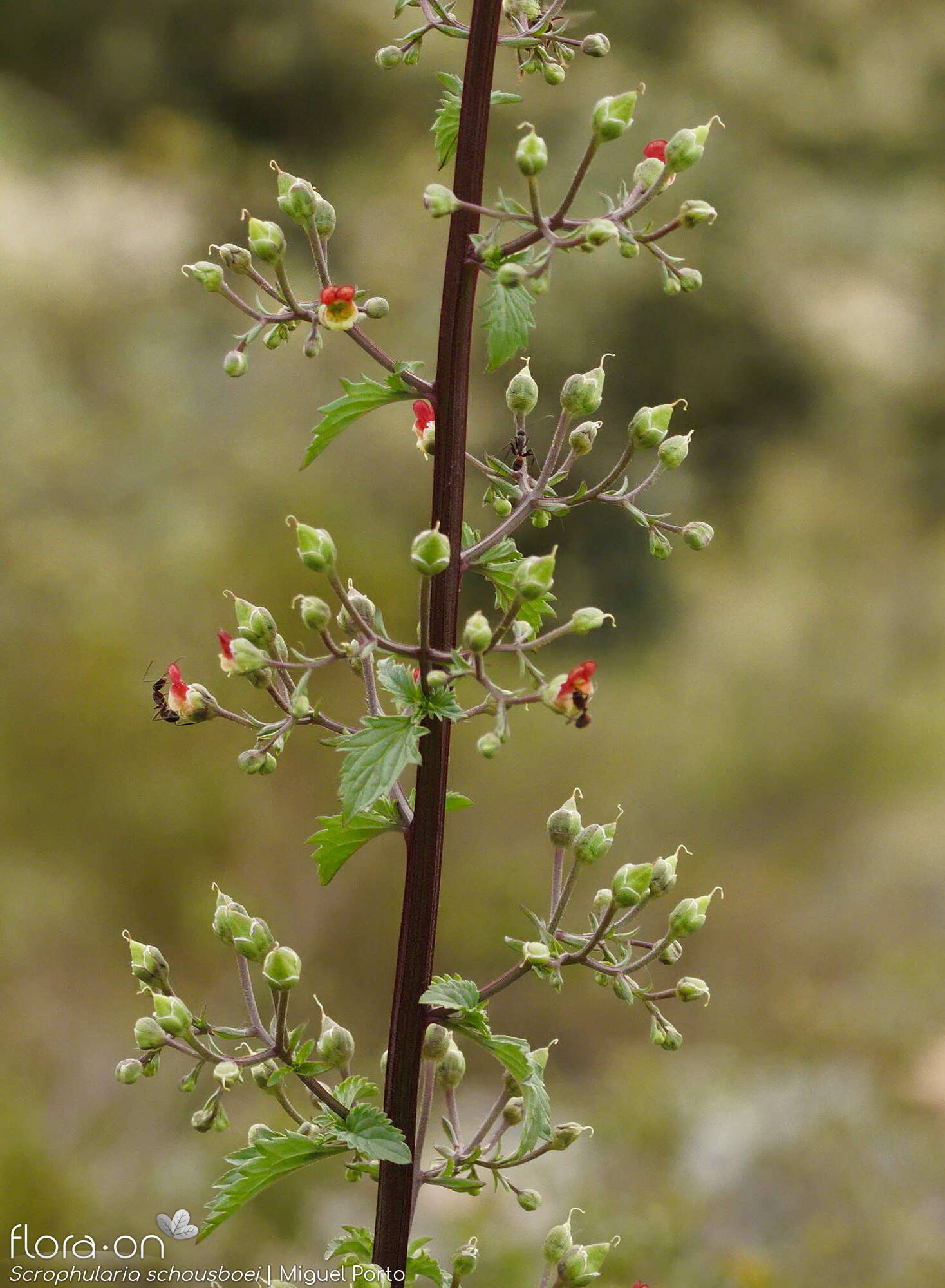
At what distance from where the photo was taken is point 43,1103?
2.54 meters

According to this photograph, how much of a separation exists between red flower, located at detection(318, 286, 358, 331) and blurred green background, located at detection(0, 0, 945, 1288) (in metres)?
1.78

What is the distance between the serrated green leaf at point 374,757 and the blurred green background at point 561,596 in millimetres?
1643

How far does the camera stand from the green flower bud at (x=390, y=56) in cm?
75

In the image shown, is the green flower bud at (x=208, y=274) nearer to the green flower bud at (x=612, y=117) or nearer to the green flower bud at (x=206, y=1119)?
the green flower bud at (x=612, y=117)

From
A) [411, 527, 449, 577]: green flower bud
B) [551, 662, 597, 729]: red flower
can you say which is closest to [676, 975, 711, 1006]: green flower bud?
[551, 662, 597, 729]: red flower

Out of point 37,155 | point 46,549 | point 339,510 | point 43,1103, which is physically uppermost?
point 37,155

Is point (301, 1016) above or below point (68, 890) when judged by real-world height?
below

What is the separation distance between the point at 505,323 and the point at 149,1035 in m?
0.48

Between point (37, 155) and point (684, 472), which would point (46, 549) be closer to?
point (37, 155)

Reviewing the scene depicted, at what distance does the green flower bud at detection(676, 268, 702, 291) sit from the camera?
72 cm

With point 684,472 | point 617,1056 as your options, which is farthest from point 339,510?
point 617,1056

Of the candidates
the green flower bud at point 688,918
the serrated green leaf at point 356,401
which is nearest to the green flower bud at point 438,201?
the serrated green leaf at point 356,401

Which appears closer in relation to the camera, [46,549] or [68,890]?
[68,890]

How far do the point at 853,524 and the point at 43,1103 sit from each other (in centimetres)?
302
